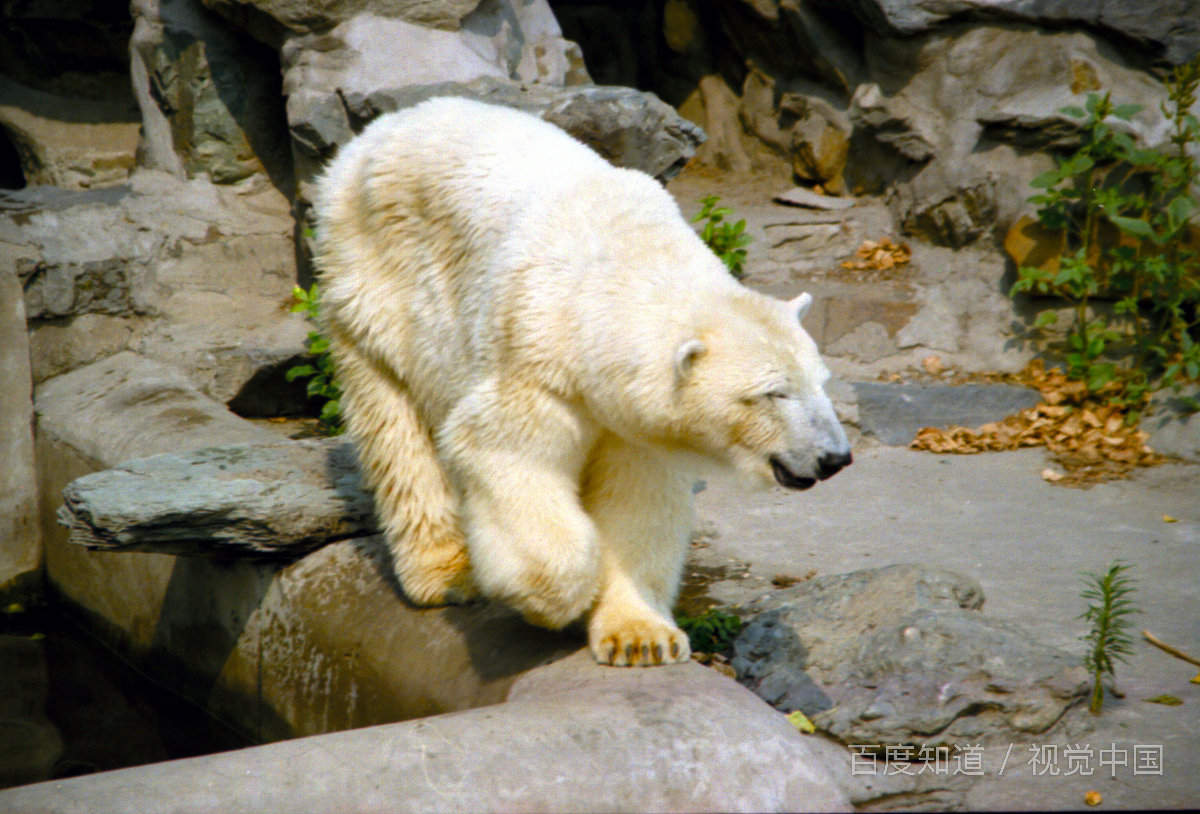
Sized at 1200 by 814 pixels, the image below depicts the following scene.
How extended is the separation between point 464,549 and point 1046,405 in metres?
3.66

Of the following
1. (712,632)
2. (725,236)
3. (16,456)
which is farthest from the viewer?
(725,236)

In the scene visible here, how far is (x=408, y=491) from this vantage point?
11.2 feet

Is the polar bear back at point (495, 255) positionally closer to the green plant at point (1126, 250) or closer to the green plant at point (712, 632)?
the green plant at point (712, 632)

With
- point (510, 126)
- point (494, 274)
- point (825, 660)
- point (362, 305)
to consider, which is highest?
point (510, 126)

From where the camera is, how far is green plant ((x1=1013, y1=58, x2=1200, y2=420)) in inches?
219

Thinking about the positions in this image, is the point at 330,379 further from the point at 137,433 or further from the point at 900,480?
the point at 900,480

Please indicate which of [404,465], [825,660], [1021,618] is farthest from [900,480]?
[404,465]

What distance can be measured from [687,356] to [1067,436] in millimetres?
3769

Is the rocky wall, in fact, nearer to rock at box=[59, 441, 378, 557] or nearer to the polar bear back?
the polar bear back

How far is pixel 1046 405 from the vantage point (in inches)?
228

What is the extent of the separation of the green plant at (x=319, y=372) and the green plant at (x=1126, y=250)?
145 inches

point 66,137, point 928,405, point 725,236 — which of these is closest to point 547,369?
point 928,405

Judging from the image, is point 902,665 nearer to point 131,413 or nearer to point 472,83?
point 131,413

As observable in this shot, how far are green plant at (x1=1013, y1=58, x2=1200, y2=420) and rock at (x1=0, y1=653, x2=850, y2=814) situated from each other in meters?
3.95
